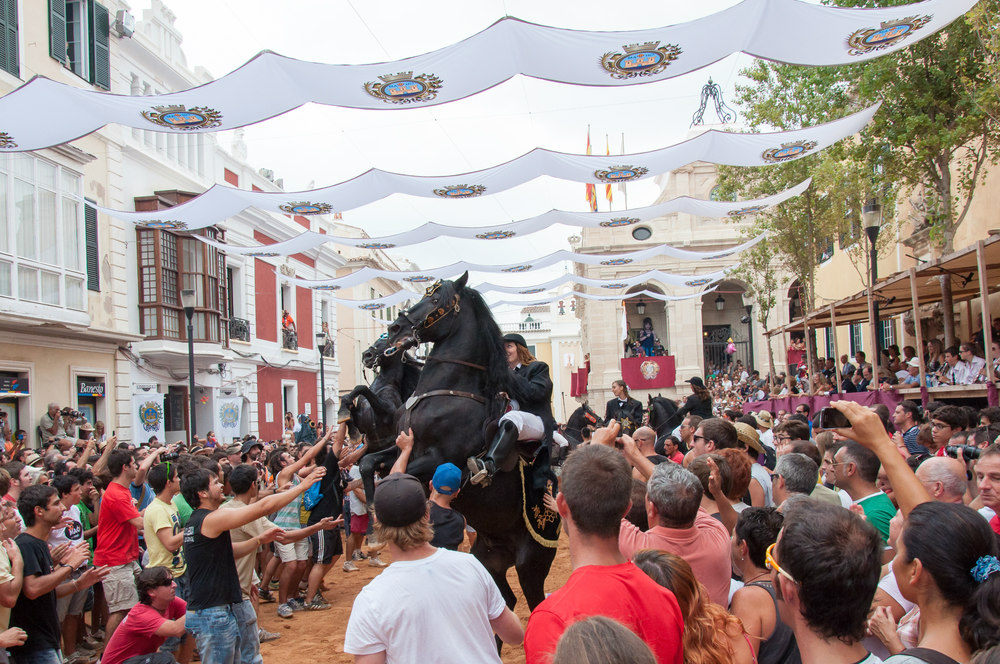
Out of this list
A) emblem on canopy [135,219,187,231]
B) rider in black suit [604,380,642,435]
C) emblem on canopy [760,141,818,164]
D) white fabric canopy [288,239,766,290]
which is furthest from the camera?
white fabric canopy [288,239,766,290]

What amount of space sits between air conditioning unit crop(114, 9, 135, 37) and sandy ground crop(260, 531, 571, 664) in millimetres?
14679

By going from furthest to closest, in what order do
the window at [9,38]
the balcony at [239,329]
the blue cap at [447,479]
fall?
1. the balcony at [239,329]
2. the window at [9,38]
3. the blue cap at [447,479]

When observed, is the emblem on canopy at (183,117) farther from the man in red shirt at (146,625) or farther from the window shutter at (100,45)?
the window shutter at (100,45)

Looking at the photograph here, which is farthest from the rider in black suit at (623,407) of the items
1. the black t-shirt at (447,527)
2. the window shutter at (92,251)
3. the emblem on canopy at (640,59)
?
the window shutter at (92,251)

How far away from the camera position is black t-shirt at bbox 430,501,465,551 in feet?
16.9

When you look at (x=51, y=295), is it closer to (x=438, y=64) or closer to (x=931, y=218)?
(x=438, y=64)

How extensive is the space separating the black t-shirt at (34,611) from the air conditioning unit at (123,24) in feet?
56.2

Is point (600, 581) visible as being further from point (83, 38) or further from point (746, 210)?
point (83, 38)

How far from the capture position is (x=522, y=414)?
5.39 metres

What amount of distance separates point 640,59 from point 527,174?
134 inches

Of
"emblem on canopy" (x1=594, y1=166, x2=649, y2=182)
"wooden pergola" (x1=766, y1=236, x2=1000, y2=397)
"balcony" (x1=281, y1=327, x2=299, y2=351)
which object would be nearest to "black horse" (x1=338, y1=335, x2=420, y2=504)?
"emblem on canopy" (x1=594, y1=166, x2=649, y2=182)

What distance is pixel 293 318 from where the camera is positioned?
98.5ft

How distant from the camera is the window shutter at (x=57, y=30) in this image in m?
16.0

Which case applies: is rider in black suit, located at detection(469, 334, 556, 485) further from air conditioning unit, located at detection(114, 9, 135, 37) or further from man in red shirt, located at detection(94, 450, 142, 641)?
air conditioning unit, located at detection(114, 9, 135, 37)
